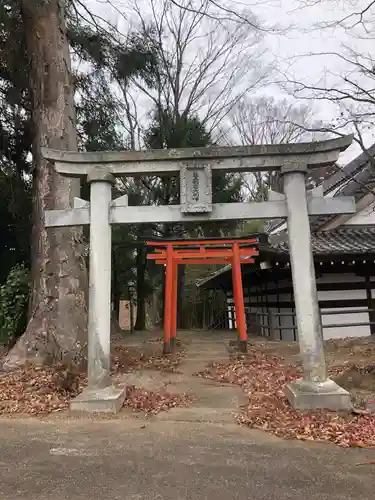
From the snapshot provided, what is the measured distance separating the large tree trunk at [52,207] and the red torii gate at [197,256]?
10.2 feet

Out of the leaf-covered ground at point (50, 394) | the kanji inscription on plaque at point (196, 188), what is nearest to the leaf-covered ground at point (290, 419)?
the leaf-covered ground at point (50, 394)

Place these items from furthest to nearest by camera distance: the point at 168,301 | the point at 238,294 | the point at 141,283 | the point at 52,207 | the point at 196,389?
the point at 141,283
the point at 238,294
the point at 168,301
the point at 52,207
the point at 196,389

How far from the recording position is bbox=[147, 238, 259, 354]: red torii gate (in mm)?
10648

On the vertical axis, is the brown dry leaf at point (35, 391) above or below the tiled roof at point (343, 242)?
below

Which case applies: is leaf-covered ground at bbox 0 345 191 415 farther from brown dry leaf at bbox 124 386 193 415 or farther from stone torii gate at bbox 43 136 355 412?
stone torii gate at bbox 43 136 355 412

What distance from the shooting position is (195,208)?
582cm

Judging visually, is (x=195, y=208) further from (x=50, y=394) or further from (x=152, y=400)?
(x=50, y=394)

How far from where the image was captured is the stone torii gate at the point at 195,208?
5.54 metres

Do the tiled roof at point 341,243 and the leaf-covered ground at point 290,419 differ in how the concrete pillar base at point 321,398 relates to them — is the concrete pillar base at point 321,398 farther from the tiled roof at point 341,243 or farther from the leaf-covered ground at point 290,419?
the tiled roof at point 341,243

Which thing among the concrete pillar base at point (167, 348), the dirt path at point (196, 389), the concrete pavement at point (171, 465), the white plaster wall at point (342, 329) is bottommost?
the concrete pavement at point (171, 465)

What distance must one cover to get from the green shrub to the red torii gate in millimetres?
3180

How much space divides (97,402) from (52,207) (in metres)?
4.13

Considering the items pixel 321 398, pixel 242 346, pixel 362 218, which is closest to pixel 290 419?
pixel 321 398

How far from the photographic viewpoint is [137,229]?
17281 mm
